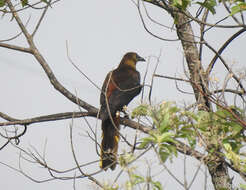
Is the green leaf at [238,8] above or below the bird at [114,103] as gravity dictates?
below

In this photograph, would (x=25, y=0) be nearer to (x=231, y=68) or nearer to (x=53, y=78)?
(x=53, y=78)

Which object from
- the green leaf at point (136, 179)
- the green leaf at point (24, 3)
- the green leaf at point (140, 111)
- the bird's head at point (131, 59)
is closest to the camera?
the green leaf at point (136, 179)

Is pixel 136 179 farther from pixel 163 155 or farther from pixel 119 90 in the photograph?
pixel 119 90

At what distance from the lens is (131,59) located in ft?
16.4

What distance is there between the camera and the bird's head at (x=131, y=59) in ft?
16.2

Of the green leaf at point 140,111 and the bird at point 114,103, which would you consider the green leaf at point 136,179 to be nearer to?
the green leaf at point 140,111

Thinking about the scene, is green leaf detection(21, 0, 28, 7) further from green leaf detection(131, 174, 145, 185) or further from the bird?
green leaf detection(131, 174, 145, 185)

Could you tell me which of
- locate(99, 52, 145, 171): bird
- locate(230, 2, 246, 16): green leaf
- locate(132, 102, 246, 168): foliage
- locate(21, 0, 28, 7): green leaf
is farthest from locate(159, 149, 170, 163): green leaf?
locate(21, 0, 28, 7): green leaf

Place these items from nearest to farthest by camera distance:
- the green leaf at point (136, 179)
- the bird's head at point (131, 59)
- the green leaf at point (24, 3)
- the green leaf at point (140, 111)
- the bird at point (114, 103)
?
the green leaf at point (136, 179)
the green leaf at point (140, 111)
the green leaf at point (24, 3)
the bird at point (114, 103)
the bird's head at point (131, 59)

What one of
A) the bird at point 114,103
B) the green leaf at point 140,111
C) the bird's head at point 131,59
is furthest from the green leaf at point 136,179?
the bird's head at point 131,59

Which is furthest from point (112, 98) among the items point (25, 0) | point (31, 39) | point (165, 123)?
point (165, 123)

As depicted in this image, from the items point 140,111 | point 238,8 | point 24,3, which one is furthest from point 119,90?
point 238,8

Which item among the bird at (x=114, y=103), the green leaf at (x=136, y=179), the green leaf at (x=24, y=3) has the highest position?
the green leaf at (x=24, y=3)

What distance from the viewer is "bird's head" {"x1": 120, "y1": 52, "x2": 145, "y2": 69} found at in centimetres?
494
